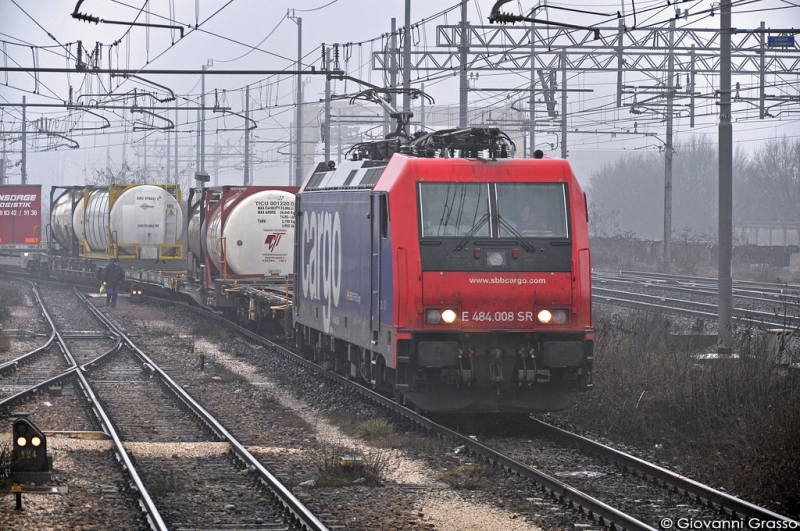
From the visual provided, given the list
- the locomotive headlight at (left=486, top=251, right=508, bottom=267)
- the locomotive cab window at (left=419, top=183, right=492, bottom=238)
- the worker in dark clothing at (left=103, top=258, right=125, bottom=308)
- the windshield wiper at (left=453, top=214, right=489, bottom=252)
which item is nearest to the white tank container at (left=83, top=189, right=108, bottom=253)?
the worker in dark clothing at (left=103, top=258, right=125, bottom=308)

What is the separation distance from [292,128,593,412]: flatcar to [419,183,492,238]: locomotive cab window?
0.01 meters

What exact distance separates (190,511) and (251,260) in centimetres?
1557

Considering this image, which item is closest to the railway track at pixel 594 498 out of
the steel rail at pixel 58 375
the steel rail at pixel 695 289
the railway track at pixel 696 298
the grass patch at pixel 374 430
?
the grass patch at pixel 374 430

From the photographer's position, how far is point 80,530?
7.93 metres

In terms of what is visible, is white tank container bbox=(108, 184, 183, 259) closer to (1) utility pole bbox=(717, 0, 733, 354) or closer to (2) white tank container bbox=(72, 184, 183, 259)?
(2) white tank container bbox=(72, 184, 183, 259)

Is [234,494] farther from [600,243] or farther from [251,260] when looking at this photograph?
[600,243]

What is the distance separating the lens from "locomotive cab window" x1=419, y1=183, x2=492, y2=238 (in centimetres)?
1161

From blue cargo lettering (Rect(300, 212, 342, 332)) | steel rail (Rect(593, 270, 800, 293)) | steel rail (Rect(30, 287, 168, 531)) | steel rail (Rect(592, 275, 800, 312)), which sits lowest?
steel rail (Rect(30, 287, 168, 531))

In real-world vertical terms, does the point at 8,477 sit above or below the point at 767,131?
below

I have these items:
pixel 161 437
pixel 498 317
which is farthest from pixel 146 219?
pixel 498 317

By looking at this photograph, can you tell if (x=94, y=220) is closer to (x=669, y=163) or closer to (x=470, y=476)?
(x=669, y=163)

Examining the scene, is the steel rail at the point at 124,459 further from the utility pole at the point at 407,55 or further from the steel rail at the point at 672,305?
the steel rail at the point at 672,305

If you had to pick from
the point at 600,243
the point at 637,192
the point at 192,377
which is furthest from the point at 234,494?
the point at 637,192

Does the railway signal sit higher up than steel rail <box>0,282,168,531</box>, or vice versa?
the railway signal
